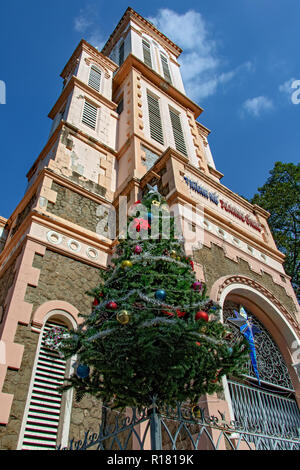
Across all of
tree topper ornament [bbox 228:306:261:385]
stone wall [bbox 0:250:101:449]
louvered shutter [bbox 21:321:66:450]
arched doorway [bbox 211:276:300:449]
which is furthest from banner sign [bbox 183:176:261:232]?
louvered shutter [bbox 21:321:66:450]

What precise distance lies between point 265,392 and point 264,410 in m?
0.41

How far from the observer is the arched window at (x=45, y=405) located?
5676mm

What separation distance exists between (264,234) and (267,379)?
17.3 feet

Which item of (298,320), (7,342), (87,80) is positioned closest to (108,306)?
(7,342)

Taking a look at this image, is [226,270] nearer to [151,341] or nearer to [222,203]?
[222,203]

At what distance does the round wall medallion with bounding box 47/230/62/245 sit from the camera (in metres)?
8.37

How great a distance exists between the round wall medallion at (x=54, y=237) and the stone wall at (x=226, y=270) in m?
3.50

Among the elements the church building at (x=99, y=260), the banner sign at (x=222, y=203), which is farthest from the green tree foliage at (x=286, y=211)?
the banner sign at (x=222, y=203)

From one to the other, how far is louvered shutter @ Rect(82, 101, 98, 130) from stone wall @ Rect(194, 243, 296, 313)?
8.37 metres

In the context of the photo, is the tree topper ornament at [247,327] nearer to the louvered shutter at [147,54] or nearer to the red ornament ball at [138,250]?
the red ornament ball at [138,250]

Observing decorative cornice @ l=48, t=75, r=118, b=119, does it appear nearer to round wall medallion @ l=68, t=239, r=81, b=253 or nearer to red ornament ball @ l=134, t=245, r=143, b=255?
round wall medallion @ l=68, t=239, r=81, b=253

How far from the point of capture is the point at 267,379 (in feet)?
25.5

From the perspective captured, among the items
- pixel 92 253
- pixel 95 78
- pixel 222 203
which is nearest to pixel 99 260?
pixel 92 253
